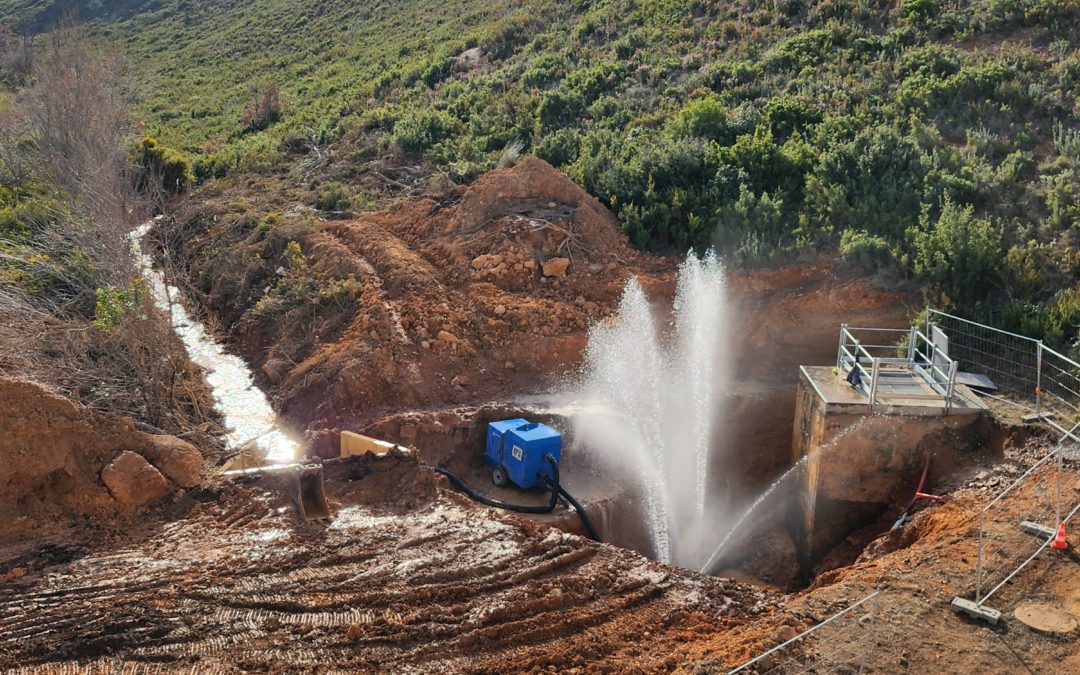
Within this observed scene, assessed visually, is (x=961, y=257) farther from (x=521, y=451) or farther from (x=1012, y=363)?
(x=521, y=451)

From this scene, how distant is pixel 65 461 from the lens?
33.2 feet

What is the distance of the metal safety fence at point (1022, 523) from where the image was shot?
859 centimetres

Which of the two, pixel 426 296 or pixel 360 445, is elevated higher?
pixel 426 296

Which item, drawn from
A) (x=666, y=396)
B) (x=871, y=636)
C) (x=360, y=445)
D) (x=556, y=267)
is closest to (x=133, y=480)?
(x=360, y=445)

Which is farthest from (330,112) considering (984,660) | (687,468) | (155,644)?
(984,660)

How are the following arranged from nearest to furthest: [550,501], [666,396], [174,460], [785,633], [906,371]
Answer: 1. [785,633]
2. [174,460]
3. [550,501]
4. [906,371]
5. [666,396]

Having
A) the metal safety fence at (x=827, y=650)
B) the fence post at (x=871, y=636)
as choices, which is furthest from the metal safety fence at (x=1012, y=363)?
the metal safety fence at (x=827, y=650)

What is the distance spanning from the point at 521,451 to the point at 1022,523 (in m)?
6.73

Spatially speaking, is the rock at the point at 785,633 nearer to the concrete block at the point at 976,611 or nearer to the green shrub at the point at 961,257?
the concrete block at the point at 976,611

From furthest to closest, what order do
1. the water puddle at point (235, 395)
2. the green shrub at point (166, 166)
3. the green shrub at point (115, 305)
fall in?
the green shrub at point (166, 166) → the water puddle at point (235, 395) → the green shrub at point (115, 305)

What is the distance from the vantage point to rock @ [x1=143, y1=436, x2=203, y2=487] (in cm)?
1074

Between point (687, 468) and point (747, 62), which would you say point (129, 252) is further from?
point (747, 62)

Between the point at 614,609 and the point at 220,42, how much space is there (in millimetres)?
52202

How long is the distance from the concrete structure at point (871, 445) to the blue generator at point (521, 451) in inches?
161
